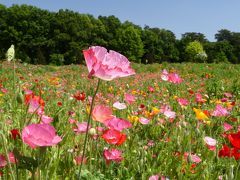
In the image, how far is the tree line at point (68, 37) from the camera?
2058 inches

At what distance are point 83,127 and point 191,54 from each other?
65.6 metres

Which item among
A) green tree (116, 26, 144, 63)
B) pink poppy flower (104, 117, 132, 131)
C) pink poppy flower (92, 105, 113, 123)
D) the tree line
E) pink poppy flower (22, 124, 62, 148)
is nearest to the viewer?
pink poppy flower (22, 124, 62, 148)

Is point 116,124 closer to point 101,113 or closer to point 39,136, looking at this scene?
point 101,113

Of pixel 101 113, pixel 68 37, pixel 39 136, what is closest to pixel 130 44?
pixel 68 37

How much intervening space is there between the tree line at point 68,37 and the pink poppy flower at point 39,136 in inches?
1756

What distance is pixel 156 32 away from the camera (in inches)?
2906

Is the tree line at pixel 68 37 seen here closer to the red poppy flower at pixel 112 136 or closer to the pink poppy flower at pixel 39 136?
the red poppy flower at pixel 112 136

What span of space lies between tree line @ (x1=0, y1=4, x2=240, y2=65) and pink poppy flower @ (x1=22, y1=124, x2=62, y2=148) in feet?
146

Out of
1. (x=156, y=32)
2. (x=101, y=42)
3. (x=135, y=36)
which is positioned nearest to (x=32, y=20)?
(x=101, y=42)

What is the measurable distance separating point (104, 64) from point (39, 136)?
0.28 meters

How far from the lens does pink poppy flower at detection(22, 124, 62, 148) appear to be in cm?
104

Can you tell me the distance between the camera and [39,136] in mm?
1050

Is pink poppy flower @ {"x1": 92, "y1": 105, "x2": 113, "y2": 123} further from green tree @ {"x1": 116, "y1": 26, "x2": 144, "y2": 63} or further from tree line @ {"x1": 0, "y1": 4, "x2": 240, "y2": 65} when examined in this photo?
green tree @ {"x1": 116, "y1": 26, "x2": 144, "y2": 63}

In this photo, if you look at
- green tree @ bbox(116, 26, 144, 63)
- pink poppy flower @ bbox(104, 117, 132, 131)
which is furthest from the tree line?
pink poppy flower @ bbox(104, 117, 132, 131)
